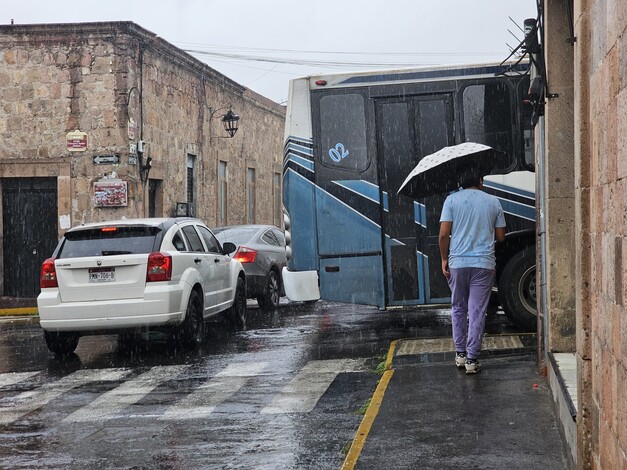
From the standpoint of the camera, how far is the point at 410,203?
43.1 feet

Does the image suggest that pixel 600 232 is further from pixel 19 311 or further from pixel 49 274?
pixel 19 311

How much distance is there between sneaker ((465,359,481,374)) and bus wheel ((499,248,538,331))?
338 cm

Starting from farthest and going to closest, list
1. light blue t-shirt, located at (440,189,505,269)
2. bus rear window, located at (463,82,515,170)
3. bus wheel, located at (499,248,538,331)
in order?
bus rear window, located at (463,82,515,170) → bus wheel, located at (499,248,538,331) → light blue t-shirt, located at (440,189,505,269)

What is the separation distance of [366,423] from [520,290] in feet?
18.2

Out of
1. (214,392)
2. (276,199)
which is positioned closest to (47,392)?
(214,392)

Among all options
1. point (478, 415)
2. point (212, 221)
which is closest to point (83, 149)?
point (212, 221)

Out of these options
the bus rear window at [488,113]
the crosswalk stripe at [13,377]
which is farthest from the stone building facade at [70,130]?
the crosswalk stripe at [13,377]

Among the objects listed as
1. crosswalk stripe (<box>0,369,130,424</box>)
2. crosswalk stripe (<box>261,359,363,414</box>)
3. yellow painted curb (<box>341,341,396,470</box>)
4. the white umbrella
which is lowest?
crosswalk stripe (<box>0,369,130,424</box>)

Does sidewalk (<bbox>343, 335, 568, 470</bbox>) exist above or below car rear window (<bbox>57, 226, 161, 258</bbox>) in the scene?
below

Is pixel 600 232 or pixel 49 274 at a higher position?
pixel 600 232

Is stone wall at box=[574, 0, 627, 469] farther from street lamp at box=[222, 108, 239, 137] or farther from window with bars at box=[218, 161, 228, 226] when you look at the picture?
window with bars at box=[218, 161, 228, 226]

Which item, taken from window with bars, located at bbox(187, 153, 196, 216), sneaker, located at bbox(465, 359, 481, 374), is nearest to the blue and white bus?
sneaker, located at bbox(465, 359, 481, 374)

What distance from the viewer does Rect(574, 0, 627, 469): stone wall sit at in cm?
364

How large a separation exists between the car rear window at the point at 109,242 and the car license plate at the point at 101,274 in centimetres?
21
